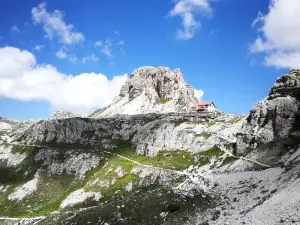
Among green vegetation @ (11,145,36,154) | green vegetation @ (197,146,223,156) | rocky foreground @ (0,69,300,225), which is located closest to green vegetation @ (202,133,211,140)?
rocky foreground @ (0,69,300,225)

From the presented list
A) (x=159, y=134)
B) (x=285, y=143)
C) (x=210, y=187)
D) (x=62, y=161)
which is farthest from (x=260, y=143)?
(x=62, y=161)

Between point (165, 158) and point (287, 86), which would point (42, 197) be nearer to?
point (165, 158)

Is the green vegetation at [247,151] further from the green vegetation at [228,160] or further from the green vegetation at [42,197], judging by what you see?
the green vegetation at [42,197]

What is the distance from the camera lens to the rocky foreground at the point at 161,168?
3012 inches

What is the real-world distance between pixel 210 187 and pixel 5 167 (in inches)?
4497

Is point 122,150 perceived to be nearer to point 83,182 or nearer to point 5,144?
point 83,182

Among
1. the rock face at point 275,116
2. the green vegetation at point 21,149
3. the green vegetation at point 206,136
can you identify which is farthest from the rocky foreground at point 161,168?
the green vegetation at point 21,149

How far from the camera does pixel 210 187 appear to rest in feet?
294

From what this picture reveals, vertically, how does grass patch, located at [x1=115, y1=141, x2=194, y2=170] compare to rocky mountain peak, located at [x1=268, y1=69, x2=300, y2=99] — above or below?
below

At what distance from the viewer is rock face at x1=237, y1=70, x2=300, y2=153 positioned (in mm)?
101825

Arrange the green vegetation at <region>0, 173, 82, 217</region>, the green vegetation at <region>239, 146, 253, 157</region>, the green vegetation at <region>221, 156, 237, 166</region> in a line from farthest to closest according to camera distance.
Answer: the green vegetation at <region>0, 173, 82, 217</region> < the green vegetation at <region>221, 156, 237, 166</region> < the green vegetation at <region>239, 146, 253, 157</region>

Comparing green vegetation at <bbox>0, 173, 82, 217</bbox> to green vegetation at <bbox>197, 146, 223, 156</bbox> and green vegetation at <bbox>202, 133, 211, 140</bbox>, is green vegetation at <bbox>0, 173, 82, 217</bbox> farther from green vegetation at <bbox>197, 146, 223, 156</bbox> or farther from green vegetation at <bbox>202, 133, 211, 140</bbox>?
green vegetation at <bbox>202, 133, 211, 140</bbox>

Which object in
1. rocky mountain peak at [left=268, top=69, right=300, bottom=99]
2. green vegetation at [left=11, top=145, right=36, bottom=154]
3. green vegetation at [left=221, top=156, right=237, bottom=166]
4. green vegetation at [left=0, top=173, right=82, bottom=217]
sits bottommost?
green vegetation at [left=0, top=173, right=82, bottom=217]

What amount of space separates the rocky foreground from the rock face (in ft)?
1.09
